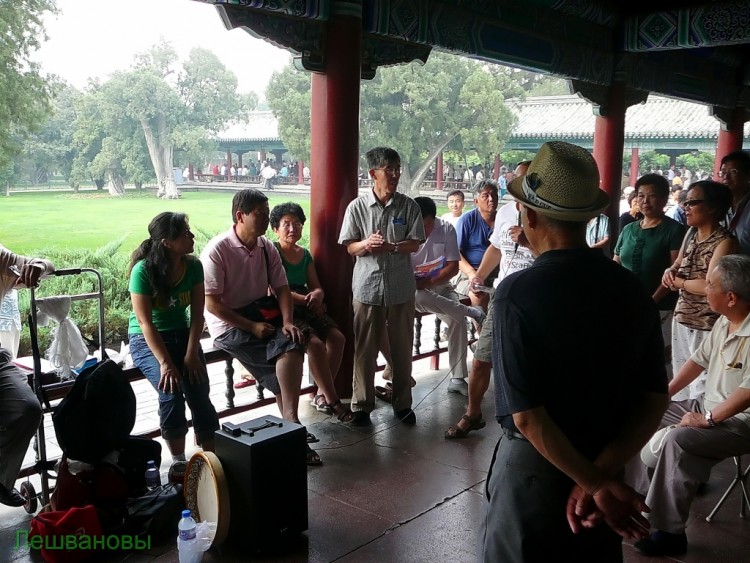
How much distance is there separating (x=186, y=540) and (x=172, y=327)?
1295 millimetres

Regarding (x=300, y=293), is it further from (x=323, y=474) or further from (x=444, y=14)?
(x=444, y=14)

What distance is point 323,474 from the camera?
12.2 ft

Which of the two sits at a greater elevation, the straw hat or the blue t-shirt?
the straw hat

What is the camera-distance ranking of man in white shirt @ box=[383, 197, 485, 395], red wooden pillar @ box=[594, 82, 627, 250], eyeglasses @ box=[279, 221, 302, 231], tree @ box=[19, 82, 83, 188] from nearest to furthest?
eyeglasses @ box=[279, 221, 302, 231], man in white shirt @ box=[383, 197, 485, 395], red wooden pillar @ box=[594, 82, 627, 250], tree @ box=[19, 82, 83, 188]

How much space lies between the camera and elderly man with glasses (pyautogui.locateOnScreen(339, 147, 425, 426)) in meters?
4.32

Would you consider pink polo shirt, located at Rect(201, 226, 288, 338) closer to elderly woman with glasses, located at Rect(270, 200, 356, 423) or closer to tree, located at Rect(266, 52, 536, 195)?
elderly woman with glasses, located at Rect(270, 200, 356, 423)

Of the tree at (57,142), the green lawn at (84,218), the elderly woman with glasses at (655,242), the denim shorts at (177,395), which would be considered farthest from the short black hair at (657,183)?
the tree at (57,142)

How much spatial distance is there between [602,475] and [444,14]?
14.3 feet

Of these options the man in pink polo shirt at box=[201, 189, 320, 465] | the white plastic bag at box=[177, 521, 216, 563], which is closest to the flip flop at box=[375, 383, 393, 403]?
the man in pink polo shirt at box=[201, 189, 320, 465]

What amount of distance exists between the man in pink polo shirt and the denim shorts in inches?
13.0

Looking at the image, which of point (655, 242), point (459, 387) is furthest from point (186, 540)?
point (655, 242)

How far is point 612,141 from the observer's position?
24.7 ft

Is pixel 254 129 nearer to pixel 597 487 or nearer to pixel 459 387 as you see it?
pixel 459 387

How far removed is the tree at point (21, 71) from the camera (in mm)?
8523
